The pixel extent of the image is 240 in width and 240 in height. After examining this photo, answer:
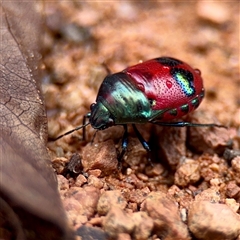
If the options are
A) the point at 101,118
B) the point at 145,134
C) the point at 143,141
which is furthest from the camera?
the point at 145,134

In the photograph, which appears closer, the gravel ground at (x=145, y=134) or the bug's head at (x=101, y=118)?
the gravel ground at (x=145, y=134)

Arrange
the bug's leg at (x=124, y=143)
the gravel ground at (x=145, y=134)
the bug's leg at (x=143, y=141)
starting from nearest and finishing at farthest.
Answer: the gravel ground at (x=145, y=134)
the bug's leg at (x=124, y=143)
the bug's leg at (x=143, y=141)

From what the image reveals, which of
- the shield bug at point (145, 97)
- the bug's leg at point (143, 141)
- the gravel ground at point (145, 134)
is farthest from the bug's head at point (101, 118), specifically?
the bug's leg at point (143, 141)

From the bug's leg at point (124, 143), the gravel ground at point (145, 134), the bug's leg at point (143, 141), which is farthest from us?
the bug's leg at point (143, 141)

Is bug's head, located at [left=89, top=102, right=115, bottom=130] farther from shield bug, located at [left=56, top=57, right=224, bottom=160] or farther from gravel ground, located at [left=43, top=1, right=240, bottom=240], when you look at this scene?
gravel ground, located at [left=43, top=1, right=240, bottom=240]

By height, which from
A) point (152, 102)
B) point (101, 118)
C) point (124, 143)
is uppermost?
point (152, 102)

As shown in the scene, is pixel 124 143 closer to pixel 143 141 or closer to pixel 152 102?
pixel 143 141

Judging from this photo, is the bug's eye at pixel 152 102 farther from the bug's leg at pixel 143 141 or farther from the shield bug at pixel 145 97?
the bug's leg at pixel 143 141

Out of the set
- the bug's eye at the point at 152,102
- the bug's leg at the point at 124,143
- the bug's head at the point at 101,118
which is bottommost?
the bug's leg at the point at 124,143

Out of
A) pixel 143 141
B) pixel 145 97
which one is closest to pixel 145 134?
pixel 143 141

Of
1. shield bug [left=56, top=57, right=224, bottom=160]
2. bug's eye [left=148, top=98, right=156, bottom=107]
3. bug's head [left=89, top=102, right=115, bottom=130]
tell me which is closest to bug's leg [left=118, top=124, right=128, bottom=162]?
shield bug [left=56, top=57, right=224, bottom=160]
